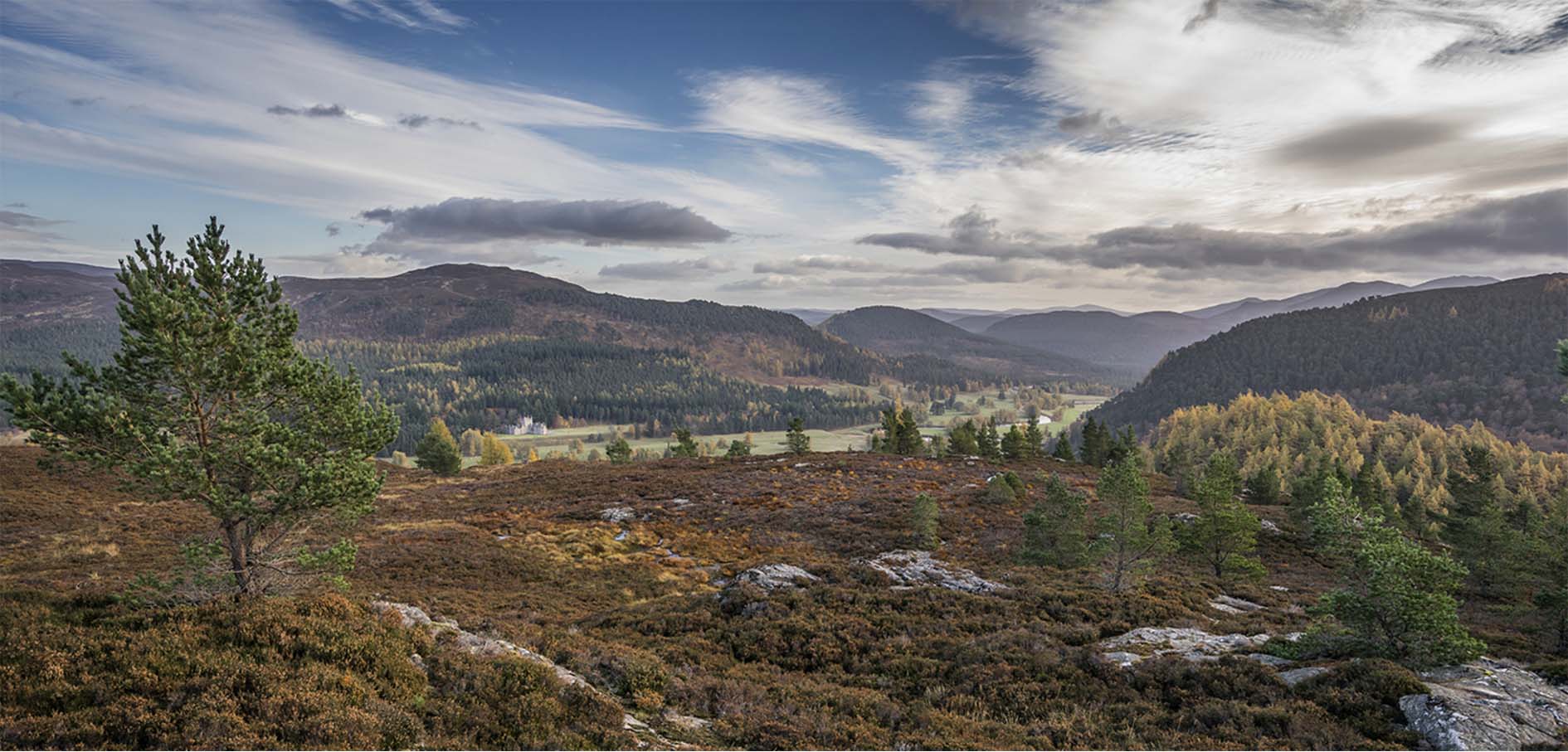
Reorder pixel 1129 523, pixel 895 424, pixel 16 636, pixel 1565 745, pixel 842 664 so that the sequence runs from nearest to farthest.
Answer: pixel 1565 745
pixel 16 636
pixel 842 664
pixel 1129 523
pixel 895 424

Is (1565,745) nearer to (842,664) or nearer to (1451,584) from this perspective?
(1451,584)

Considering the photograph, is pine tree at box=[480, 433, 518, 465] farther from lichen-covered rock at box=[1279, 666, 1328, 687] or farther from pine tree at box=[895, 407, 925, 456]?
lichen-covered rock at box=[1279, 666, 1328, 687]

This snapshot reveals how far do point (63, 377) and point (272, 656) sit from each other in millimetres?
7552

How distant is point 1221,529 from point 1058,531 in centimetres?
871

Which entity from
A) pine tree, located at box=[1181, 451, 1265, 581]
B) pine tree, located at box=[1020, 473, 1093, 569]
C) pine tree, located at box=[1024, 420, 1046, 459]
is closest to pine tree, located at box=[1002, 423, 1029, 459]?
pine tree, located at box=[1024, 420, 1046, 459]

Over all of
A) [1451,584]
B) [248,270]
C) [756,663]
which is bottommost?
[756,663]

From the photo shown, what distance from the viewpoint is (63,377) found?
12477 mm

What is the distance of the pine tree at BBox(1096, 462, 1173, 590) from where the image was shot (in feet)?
81.8

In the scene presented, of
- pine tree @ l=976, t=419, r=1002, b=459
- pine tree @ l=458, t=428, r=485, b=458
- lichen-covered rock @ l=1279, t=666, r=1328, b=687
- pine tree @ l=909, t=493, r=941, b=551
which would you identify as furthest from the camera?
pine tree @ l=458, t=428, r=485, b=458

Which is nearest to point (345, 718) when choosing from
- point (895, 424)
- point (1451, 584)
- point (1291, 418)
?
point (1451, 584)

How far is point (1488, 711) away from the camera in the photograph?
10.7m

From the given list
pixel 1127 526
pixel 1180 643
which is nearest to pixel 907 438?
pixel 1127 526

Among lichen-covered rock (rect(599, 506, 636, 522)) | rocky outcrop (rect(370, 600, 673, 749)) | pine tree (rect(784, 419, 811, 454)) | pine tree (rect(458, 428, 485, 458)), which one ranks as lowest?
pine tree (rect(458, 428, 485, 458))

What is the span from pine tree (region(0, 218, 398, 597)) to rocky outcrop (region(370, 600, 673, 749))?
2.44m
